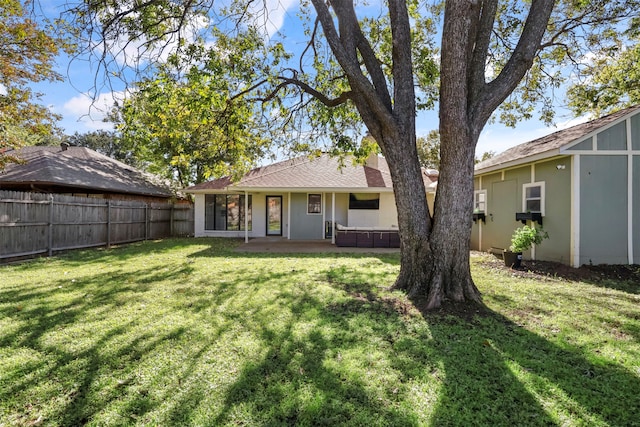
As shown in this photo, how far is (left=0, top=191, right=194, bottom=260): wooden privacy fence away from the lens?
8688mm

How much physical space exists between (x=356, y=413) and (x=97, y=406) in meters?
2.04

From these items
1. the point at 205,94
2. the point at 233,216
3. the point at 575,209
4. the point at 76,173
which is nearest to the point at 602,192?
the point at 575,209

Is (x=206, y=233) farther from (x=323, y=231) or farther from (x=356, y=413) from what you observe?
(x=356, y=413)

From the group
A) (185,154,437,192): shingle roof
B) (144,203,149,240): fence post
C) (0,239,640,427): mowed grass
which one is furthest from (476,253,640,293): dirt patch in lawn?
(144,203,149,240): fence post

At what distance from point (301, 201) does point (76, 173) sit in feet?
34.8

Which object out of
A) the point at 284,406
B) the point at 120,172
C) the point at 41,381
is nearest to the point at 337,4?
the point at 284,406

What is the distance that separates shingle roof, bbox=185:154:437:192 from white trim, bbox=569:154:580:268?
20.5 ft

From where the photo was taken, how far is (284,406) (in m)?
2.49

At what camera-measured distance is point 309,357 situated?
3.29 m

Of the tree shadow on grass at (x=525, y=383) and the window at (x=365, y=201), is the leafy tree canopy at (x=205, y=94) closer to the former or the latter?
the tree shadow on grass at (x=525, y=383)

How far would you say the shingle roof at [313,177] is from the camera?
1352 cm

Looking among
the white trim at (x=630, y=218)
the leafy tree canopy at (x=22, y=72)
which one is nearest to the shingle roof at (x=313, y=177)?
the leafy tree canopy at (x=22, y=72)

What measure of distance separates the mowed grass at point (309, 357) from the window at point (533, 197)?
348 centimetres

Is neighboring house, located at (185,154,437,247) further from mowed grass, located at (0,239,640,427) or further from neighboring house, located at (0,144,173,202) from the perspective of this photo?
mowed grass, located at (0,239,640,427)
